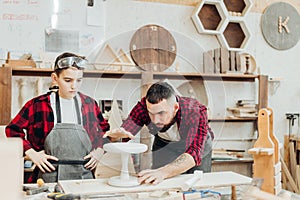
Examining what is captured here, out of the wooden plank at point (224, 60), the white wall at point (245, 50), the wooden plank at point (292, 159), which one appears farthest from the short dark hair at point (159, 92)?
the wooden plank at point (292, 159)

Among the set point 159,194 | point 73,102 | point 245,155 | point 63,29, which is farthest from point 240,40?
point 159,194

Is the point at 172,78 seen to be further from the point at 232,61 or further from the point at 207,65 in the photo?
the point at 232,61

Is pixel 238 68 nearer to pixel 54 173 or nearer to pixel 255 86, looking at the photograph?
pixel 255 86

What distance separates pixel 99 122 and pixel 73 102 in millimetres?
232

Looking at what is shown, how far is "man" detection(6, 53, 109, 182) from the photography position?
6.61 ft

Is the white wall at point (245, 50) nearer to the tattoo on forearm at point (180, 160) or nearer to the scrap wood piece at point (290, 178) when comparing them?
the scrap wood piece at point (290, 178)

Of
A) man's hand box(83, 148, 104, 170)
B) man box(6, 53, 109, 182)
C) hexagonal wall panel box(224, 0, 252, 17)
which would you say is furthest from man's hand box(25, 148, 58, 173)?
hexagonal wall panel box(224, 0, 252, 17)

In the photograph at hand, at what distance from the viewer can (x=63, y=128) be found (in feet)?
6.75

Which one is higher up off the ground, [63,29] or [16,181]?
[63,29]

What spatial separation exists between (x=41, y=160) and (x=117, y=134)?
1.88 ft

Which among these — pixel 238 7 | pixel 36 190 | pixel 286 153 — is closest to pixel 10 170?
pixel 36 190

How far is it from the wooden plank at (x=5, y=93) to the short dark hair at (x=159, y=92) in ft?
5.23

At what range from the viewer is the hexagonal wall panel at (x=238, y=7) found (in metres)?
3.66

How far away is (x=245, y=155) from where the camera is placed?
3.60 meters
